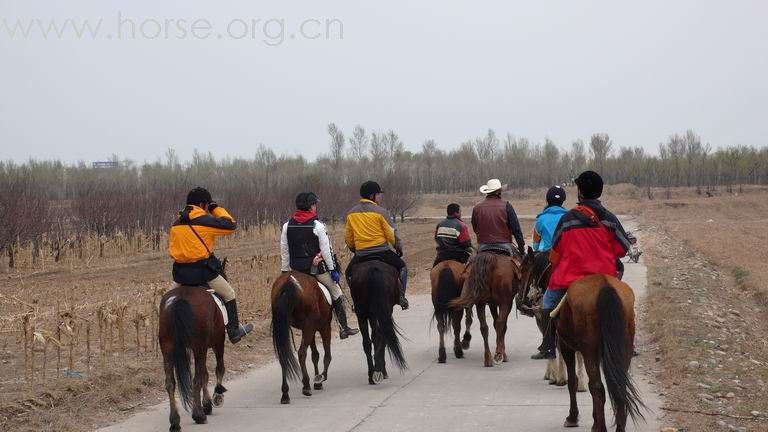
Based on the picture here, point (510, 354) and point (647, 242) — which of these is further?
point (647, 242)

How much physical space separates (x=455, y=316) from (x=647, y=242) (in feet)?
98.7

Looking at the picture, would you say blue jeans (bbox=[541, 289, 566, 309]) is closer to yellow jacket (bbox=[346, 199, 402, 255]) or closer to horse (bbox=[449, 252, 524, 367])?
yellow jacket (bbox=[346, 199, 402, 255])

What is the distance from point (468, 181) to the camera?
422 feet

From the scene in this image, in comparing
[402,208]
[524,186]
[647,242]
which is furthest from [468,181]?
[647,242]

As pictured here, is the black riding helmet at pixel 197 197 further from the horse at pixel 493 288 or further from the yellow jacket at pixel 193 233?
the horse at pixel 493 288

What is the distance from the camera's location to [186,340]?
9.45 meters

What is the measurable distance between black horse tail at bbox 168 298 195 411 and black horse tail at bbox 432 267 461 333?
439cm

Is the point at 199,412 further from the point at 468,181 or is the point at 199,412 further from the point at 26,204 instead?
the point at 468,181

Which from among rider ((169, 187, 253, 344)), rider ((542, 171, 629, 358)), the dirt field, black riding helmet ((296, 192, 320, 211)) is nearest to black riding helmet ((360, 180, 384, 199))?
black riding helmet ((296, 192, 320, 211))

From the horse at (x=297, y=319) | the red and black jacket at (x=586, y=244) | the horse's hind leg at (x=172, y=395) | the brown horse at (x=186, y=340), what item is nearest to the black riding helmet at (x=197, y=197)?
the brown horse at (x=186, y=340)

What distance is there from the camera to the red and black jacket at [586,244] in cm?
848

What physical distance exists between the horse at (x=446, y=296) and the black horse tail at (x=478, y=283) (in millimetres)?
345

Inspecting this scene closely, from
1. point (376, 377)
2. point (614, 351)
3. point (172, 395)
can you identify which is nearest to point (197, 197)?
point (172, 395)

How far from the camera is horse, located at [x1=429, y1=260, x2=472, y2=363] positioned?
43.0ft
